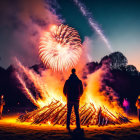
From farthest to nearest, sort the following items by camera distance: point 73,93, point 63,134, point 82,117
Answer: point 82,117 → point 73,93 → point 63,134

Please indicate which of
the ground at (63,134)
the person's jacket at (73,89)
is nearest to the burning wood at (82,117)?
the ground at (63,134)

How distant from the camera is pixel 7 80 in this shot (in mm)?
33656

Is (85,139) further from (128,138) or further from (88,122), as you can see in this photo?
(88,122)

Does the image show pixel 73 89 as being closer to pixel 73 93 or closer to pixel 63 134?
pixel 73 93

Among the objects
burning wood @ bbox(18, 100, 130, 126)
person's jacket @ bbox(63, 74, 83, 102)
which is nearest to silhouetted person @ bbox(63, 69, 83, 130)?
person's jacket @ bbox(63, 74, 83, 102)

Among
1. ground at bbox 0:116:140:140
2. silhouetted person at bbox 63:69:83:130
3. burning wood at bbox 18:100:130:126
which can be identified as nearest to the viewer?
ground at bbox 0:116:140:140

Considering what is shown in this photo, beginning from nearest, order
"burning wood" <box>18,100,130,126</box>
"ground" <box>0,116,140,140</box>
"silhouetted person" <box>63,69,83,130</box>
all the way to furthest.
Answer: "ground" <box>0,116,140,140</box>
"silhouetted person" <box>63,69,83,130</box>
"burning wood" <box>18,100,130,126</box>

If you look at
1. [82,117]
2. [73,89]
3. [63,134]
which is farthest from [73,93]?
[82,117]

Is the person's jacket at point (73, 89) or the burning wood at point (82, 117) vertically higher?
the person's jacket at point (73, 89)

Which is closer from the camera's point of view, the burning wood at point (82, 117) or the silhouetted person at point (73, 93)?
the silhouetted person at point (73, 93)

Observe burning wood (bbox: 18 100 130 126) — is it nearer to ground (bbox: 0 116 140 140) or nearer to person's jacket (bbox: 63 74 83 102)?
ground (bbox: 0 116 140 140)

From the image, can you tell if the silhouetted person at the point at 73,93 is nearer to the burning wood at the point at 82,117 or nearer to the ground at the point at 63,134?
the ground at the point at 63,134

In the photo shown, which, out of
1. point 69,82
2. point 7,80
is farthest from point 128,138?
point 7,80

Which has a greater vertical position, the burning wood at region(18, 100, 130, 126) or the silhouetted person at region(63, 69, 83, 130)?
the silhouetted person at region(63, 69, 83, 130)
